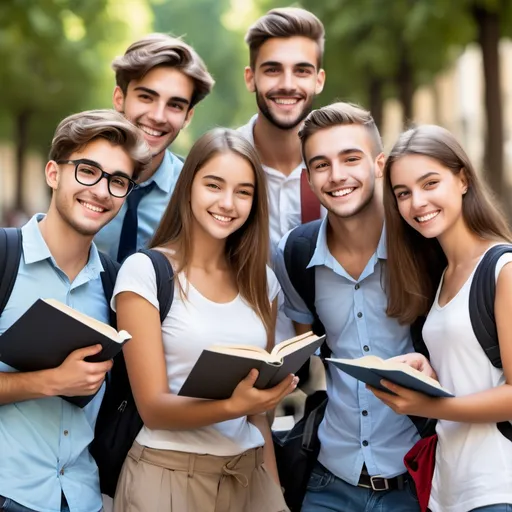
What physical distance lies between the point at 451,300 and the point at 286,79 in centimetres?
244

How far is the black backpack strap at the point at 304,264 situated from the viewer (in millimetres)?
4599

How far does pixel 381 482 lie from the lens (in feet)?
14.3

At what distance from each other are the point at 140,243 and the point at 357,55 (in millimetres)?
13483

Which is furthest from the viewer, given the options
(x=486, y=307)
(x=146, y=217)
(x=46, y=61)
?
(x=46, y=61)

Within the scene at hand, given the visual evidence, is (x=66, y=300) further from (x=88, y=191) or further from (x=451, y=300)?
(x=451, y=300)

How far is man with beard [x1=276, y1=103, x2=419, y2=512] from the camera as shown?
438 centimetres

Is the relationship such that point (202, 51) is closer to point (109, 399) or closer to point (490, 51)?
point (490, 51)

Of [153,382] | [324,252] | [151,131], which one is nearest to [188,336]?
[153,382]

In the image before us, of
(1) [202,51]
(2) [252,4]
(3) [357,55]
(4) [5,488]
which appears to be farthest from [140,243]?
(1) [202,51]

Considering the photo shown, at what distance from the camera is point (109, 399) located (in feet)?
13.7

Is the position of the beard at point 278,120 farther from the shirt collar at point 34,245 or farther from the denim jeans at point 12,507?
the denim jeans at point 12,507

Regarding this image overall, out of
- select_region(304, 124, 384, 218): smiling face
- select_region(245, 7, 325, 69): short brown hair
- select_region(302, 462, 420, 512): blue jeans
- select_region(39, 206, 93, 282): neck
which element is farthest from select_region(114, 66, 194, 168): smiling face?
select_region(302, 462, 420, 512): blue jeans

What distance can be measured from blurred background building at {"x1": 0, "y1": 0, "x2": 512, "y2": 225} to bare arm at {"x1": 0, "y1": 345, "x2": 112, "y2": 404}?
7.07 feet

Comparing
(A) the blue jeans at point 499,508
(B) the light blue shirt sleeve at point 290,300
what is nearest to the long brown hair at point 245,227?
(B) the light blue shirt sleeve at point 290,300
